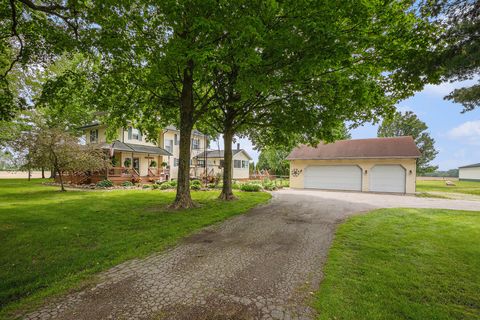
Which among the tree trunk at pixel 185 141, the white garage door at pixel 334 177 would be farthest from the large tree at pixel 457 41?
the white garage door at pixel 334 177

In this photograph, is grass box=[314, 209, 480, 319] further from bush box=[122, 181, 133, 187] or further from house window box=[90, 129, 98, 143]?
house window box=[90, 129, 98, 143]

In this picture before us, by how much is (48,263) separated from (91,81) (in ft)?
28.1

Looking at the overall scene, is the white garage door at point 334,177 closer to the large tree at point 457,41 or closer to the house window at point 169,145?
the house window at point 169,145

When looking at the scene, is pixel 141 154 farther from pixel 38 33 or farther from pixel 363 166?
pixel 363 166

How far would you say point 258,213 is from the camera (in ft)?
31.7

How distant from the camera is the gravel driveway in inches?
119

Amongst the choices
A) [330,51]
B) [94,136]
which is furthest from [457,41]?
[94,136]

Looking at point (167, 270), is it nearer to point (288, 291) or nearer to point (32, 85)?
point (288, 291)

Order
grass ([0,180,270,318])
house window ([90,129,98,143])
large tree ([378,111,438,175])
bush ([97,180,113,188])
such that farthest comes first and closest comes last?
large tree ([378,111,438,175]) < house window ([90,129,98,143]) < bush ([97,180,113,188]) < grass ([0,180,270,318])

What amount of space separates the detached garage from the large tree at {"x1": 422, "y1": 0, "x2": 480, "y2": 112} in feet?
45.2

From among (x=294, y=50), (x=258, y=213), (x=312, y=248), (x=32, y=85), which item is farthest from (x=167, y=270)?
(x=32, y=85)

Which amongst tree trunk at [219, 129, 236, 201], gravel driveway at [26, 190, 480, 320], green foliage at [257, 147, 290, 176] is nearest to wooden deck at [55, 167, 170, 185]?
tree trunk at [219, 129, 236, 201]

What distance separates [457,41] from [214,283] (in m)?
6.04

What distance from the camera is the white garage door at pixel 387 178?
1955 centimetres
